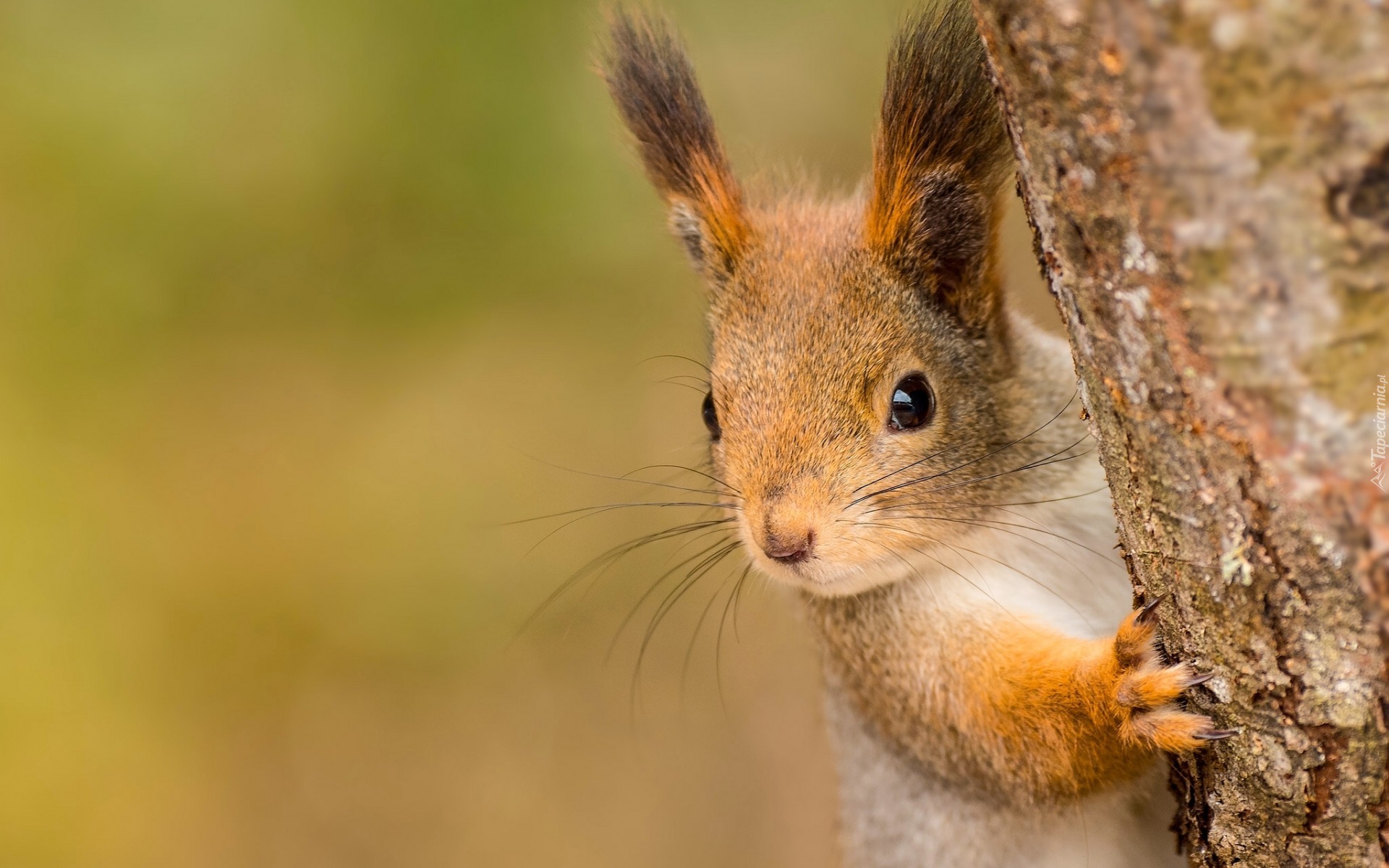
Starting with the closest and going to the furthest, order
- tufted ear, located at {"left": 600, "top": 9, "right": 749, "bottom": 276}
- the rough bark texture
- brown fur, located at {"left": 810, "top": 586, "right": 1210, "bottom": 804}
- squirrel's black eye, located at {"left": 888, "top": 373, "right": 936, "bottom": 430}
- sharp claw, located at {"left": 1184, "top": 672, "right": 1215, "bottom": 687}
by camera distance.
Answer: the rough bark texture
sharp claw, located at {"left": 1184, "top": 672, "right": 1215, "bottom": 687}
brown fur, located at {"left": 810, "top": 586, "right": 1210, "bottom": 804}
squirrel's black eye, located at {"left": 888, "top": 373, "right": 936, "bottom": 430}
tufted ear, located at {"left": 600, "top": 9, "right": 749, "bottom": 276}

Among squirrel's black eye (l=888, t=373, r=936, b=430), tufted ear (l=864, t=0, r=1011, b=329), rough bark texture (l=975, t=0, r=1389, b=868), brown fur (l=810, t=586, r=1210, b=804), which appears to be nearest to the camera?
rough bark texture (l=975, t=0, r=1389, b=868)

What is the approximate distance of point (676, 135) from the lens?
8.04 ft

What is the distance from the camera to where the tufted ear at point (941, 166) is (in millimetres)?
1964

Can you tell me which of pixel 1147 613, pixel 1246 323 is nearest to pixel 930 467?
pixel 1147 613

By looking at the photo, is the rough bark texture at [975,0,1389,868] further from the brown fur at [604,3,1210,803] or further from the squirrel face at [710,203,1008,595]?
the squirrel face at [710,203,1008,595]

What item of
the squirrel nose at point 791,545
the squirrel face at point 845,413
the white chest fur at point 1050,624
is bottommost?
the white chest fur at point 1050,624

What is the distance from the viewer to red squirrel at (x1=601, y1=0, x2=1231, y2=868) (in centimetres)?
203

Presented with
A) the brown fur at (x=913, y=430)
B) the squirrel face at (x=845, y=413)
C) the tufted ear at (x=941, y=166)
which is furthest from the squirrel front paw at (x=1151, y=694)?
the tufted ear at (x=941, y=166)

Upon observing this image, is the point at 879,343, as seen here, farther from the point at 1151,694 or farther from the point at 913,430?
the point at 1151,694

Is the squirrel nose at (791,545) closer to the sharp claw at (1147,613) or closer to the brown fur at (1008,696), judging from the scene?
the brown fur at (1008,696)

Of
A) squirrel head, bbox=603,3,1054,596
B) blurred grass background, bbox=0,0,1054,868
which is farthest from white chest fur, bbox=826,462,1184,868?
blurred grass background, bbox=0,0,1054,868

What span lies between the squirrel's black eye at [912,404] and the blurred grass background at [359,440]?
186cm

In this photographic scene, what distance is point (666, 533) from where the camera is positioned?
2496 millimetres

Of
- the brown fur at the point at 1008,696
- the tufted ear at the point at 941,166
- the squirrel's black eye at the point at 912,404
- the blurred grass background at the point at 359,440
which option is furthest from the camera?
the blurred grass background at the point at 359,440
